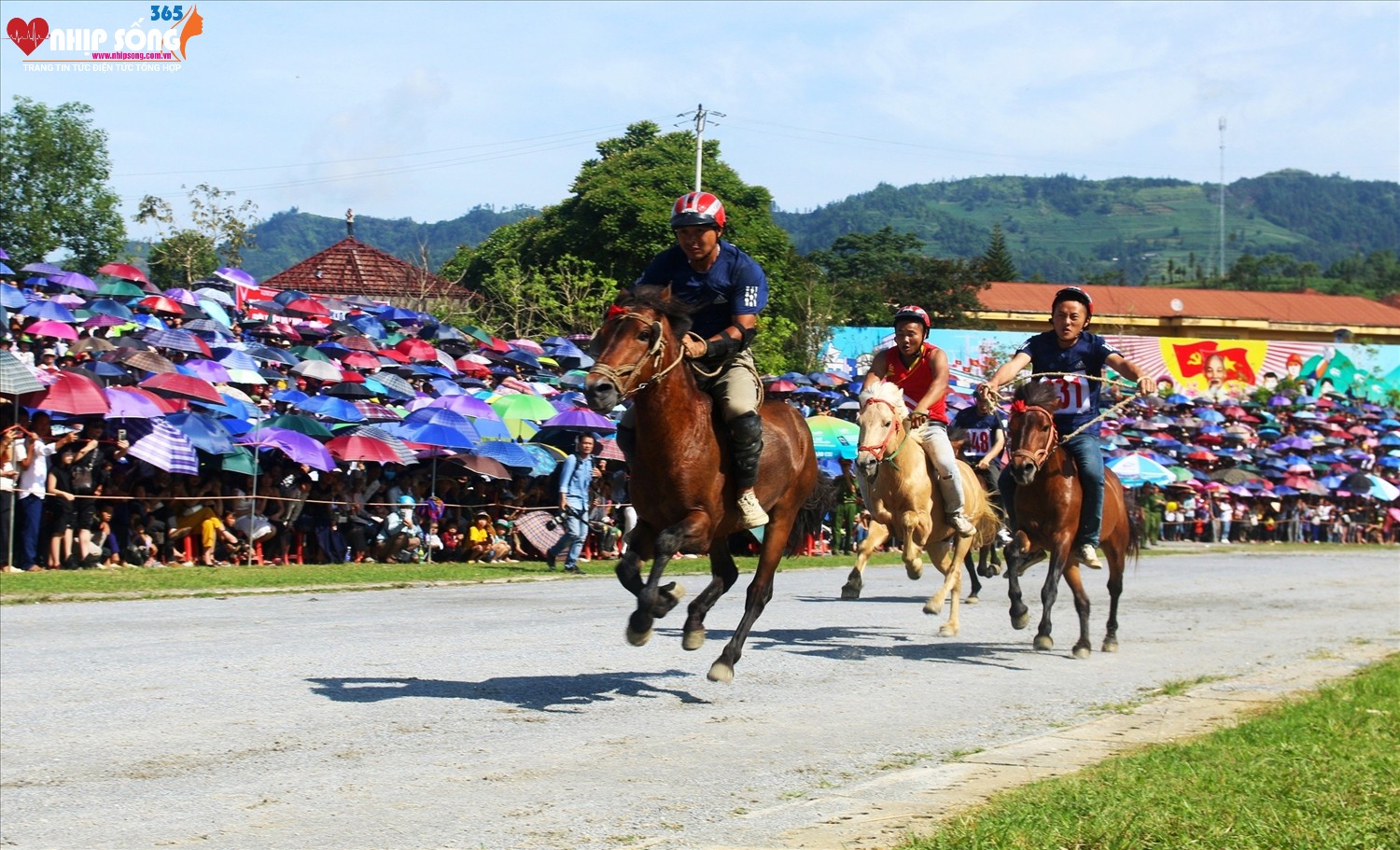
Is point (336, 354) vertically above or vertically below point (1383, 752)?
above

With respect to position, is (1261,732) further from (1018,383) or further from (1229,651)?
(1229,651)

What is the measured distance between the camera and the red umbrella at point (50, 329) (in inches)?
1033

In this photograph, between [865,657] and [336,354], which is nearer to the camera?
[865,657]

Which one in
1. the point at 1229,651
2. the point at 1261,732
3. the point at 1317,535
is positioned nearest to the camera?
the point at 1261,732

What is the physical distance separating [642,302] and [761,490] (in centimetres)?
190

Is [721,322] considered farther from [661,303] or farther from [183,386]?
[183,386]

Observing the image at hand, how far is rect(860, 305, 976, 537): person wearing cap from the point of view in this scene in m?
12.9

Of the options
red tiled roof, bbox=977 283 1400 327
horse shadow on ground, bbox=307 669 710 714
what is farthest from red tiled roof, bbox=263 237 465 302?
horse shadow on ground, bbox=307 669 710 714

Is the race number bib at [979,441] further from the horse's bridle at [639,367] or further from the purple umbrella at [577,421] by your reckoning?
the horse's bridle at [639,367]

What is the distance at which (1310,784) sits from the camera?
7598mm

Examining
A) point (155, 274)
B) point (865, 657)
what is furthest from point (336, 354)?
point (155, 274)

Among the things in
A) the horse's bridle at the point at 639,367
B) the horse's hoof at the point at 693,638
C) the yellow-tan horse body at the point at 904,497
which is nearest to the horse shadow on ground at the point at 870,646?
the yellow-tan horse body at the point at 904,497

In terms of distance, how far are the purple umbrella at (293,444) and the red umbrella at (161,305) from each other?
35.6ft

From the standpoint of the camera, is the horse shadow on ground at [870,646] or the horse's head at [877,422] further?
the horse shadow on ground at [870,646]
